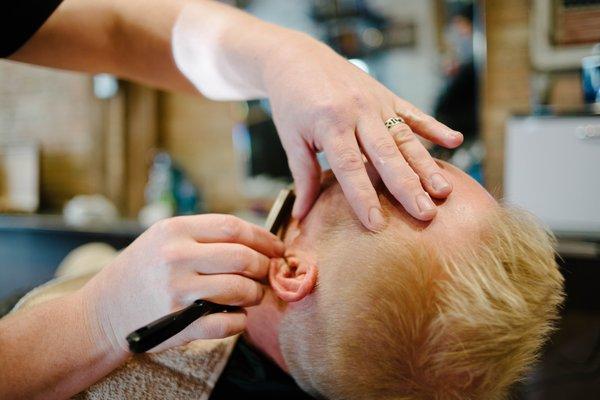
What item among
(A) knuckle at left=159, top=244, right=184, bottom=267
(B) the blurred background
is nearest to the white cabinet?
(B) the blurred background

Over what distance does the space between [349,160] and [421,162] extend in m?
0.15

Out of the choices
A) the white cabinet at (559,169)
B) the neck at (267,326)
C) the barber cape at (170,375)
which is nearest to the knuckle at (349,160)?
the neck at (267,326)

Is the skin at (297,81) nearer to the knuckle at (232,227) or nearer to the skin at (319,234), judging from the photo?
the skin at (319,234)

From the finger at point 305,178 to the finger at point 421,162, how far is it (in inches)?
8.3

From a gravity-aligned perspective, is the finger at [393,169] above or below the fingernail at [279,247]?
above

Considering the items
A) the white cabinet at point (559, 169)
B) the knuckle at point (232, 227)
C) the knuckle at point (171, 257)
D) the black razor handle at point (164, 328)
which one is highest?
the knuckle at point (232, 227)

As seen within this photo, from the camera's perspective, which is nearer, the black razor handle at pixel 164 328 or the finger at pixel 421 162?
the black razor handle at pixel 164 328

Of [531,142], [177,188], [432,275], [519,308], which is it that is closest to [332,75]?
[432,275]

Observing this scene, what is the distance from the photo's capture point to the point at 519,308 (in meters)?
0.89

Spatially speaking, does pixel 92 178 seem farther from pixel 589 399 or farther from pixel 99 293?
pixel 589 399

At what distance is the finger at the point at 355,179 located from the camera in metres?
0.92

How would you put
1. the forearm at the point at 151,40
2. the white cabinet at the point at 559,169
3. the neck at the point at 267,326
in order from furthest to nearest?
the white cabinet at the point at 559,169, the forearm at the point at 151,40, the neck at the point at 267,326

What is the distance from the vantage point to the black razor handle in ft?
2.43

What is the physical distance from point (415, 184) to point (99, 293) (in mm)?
654
